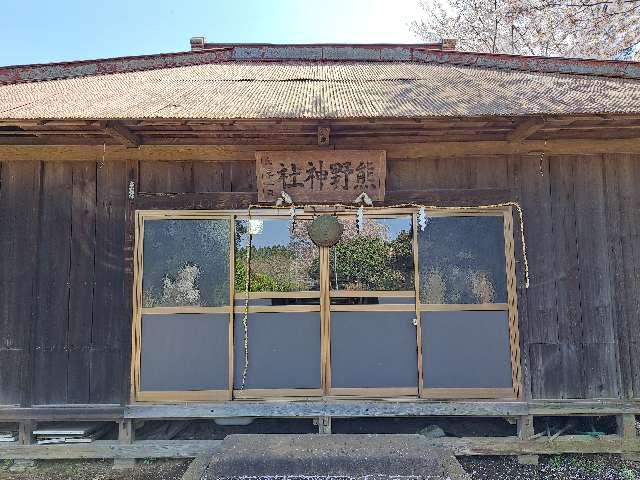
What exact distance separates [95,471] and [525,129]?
5403mm

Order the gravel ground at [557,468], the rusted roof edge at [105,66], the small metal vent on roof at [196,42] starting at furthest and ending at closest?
the small metal vent on roof at [196,42], the rusted roof edge at [105,66], the gravel ground at [557,468]

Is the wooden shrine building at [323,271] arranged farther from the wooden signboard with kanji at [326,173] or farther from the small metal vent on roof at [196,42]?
the small metal vent on roof at [196,42]

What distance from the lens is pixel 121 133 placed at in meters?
4.39

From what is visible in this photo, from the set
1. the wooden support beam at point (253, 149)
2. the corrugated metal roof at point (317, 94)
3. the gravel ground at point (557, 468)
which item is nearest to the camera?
the corrugated metal roof at point (317, 94)

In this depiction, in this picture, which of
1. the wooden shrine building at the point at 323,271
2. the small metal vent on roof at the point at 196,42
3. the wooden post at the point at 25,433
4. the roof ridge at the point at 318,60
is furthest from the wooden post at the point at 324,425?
the small metal vent on roof at the point at 196,42

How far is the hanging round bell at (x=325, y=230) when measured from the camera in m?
4.86

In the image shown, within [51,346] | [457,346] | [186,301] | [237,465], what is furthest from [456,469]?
[51,346]

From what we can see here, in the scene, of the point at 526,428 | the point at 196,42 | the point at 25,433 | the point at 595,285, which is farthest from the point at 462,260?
the point at 196,42

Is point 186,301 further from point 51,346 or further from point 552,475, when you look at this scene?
point 552,475

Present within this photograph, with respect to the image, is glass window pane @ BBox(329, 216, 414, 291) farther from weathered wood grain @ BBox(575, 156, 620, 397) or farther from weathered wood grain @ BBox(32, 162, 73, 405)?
weathered wood grain @ BBox(32, 162, 73, 405)

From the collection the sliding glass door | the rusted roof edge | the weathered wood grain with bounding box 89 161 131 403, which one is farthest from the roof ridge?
the sliding glass door

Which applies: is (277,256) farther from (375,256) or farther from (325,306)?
(375,256)

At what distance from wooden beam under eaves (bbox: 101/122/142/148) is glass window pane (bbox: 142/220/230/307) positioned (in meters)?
0.83

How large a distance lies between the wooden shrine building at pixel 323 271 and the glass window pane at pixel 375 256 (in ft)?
0.07
